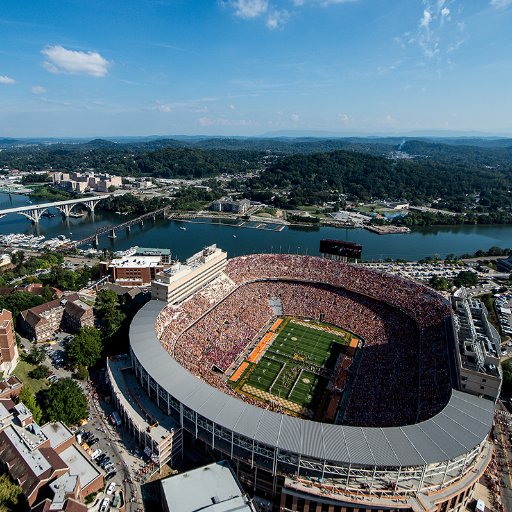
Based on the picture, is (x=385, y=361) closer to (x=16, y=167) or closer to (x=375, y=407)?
(x=375, y=407)

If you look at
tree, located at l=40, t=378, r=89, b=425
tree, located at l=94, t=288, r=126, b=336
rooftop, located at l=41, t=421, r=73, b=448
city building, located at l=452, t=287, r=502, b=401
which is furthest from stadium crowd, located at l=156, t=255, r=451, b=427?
rooftop, located at l=41, t=421, r=73, b=448

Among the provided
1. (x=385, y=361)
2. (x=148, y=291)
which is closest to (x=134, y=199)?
(x=148, y=291)

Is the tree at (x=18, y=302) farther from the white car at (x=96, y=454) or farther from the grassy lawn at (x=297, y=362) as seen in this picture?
the grassy lawn at (x=297, y=362)

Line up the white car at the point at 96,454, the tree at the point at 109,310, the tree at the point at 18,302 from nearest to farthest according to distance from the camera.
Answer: the white car at the point at 96,454
the tree at the point at 109,310
the tree at the point at 18,302

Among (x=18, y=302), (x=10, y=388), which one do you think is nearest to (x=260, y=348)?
(x=10, y=388)

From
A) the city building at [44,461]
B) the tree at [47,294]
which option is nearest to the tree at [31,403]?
the city building at [44,461]

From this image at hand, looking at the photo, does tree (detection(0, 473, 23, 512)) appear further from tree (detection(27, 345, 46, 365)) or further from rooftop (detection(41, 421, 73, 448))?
tree (detection(27, 345, 46, 365))

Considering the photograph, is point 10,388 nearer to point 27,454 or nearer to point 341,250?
point 27,454
